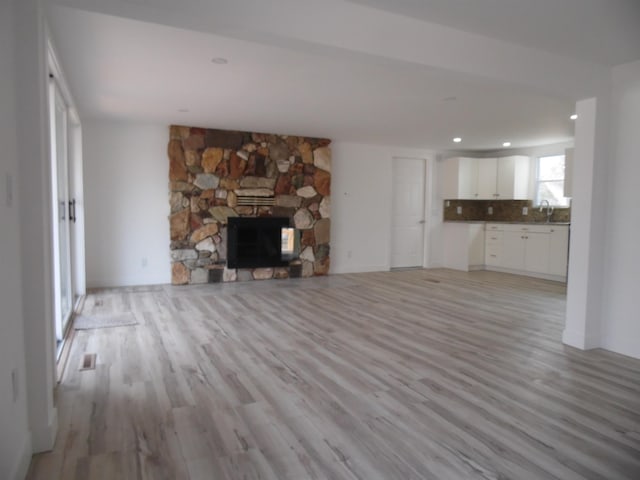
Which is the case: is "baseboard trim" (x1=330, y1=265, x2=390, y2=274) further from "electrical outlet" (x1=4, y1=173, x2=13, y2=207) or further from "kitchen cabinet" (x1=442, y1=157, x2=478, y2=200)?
"electrical outlet" (x1=4, y1=173, x2=13, y2=207)

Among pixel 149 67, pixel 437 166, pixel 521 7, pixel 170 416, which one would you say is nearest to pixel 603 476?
pixel 170 416

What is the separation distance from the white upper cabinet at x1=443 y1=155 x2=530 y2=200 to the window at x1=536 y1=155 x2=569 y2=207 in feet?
0.75

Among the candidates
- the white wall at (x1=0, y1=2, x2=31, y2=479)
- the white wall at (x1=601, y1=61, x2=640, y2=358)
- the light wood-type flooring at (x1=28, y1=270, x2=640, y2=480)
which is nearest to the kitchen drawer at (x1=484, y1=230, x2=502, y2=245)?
the light wood-type flooring at (x1=28, y1=270, x2=640, y2=480)

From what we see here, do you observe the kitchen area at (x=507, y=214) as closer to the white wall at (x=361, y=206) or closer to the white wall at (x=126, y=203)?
the white wall at (x=361, y=206)

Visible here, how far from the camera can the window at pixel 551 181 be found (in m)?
7.43

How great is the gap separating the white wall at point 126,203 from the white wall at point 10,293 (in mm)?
4365

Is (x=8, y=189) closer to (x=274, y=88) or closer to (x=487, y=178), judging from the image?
(x=274, y=88)

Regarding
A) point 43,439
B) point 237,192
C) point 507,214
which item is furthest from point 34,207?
point 507,214

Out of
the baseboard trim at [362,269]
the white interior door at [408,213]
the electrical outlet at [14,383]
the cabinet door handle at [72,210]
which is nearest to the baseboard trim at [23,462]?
the electrical outlet at [14,383]

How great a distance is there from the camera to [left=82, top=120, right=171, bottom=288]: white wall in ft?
19.0

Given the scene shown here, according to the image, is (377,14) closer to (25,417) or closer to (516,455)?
(516,455)

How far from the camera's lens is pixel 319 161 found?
695 centimetres

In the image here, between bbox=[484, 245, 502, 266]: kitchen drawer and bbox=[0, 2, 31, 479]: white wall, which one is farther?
bbox=[484, 245, 502, 266]: kitchen drawer

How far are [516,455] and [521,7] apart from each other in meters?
2.38
